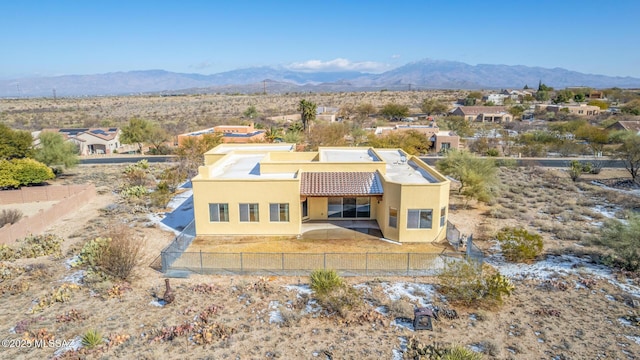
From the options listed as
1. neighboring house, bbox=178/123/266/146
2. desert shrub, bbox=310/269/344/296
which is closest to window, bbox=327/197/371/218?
desert shrub, bbox=310/269/344/296

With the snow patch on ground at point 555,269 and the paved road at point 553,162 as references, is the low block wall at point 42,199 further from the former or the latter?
the paved road at point 553,162

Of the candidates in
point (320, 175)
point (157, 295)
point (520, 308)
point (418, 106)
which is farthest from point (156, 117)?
point (520, 308)

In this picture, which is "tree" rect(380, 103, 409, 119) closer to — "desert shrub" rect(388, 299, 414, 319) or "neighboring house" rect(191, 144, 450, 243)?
"neighboring house" rect(191, 144, 450, 243)

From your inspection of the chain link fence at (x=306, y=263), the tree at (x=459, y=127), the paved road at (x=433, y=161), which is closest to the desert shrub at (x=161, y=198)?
the chain link fence at (x=306, y=263)

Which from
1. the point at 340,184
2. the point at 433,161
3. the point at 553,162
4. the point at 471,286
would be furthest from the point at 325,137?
the point at 471,286

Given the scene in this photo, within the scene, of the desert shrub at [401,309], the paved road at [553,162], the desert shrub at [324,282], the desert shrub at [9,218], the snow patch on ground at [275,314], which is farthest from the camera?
the paved road at [553,162]

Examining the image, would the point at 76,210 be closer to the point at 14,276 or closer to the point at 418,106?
the point at 14,276

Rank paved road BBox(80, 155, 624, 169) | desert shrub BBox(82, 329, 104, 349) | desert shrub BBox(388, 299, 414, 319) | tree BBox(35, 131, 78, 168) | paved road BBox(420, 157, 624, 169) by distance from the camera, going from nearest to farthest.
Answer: desert shrub BBox(82, 329, 104, 349) → desert shrub BBox(388, 299, 414, 319) → tree BBox(35, 131, 78, 168) → paved road BBox(420, 157, 624, 169) → paved road BBox(80, 155, 624, 169)
